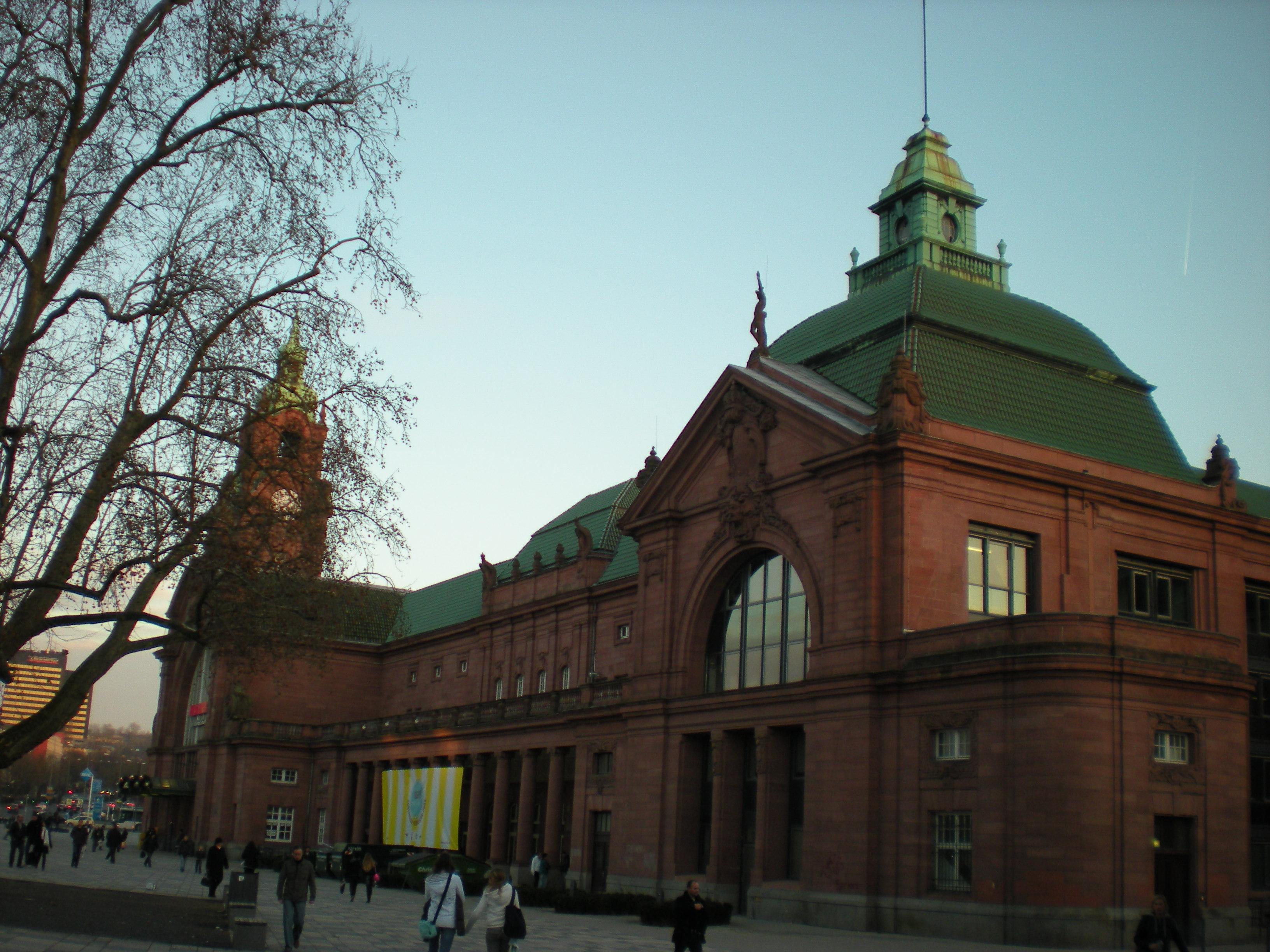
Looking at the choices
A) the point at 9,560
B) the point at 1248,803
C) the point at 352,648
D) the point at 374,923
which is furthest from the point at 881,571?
the point at 352,648

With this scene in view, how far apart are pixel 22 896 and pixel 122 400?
1719 centimetres

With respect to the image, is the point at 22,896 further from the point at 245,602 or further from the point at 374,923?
the point at 245,602

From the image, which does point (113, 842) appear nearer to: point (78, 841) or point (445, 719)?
point (78, 841)

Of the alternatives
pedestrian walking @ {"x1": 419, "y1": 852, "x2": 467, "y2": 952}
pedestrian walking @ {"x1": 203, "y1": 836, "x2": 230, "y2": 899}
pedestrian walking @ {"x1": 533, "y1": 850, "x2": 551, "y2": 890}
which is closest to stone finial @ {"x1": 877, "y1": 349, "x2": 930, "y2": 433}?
pedestrian walking @ {"x1": 419, "y1": 852, "x2": 467, "y2": 952}

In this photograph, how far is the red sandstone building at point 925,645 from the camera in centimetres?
3083

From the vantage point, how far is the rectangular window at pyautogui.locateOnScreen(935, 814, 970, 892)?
31.8 metres

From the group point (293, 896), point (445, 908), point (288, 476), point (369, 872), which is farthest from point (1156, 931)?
point (369, 872)

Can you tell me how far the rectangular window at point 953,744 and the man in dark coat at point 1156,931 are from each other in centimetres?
1194

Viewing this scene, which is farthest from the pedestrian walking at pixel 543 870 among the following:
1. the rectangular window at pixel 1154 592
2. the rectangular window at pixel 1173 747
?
the rectangular window at pixel 1173 747

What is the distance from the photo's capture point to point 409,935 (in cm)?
2750

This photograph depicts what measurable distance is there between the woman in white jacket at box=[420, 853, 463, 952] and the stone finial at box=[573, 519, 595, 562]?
4334 centimetres

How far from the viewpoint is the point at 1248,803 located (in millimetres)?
34312

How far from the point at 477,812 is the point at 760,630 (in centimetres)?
2397

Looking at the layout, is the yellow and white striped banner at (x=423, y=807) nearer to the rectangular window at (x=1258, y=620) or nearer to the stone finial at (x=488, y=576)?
the stone finial at (x=488, y=576)
